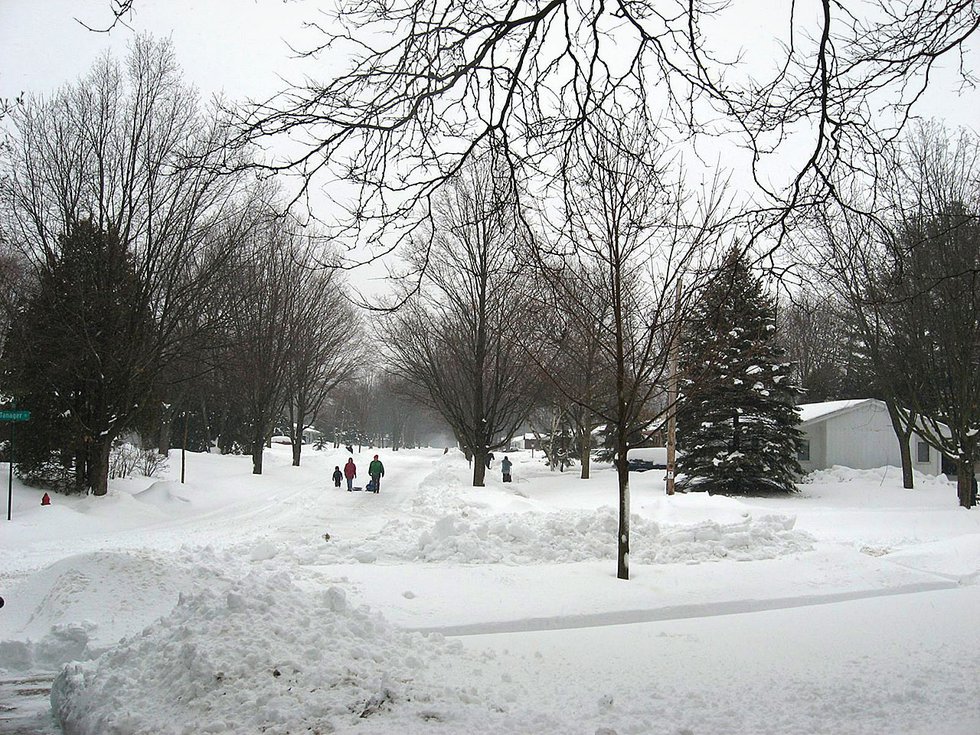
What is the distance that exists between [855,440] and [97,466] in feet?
104

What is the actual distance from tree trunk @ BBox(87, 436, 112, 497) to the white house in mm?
28757

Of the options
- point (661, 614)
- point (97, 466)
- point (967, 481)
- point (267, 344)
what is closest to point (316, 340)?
point (267, 344)

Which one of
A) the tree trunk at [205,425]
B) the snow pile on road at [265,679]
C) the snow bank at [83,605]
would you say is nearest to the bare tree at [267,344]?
the tree trunk at [205,425]

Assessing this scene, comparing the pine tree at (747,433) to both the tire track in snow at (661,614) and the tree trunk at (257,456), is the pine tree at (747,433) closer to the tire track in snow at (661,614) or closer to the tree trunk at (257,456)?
the tree trunk at (257,456)

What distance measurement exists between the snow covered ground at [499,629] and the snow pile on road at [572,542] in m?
0.04

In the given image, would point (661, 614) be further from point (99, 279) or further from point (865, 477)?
point (865, 477)

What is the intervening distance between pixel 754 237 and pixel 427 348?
23.1m

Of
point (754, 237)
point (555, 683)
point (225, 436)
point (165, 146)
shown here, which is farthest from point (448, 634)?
point (225, 436)

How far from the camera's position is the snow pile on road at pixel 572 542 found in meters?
11.7

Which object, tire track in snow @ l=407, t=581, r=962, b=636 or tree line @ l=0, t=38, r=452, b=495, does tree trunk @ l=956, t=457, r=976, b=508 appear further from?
tree line @ l=0, t=38, r=452, b=495

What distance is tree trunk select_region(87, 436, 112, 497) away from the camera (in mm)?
19469

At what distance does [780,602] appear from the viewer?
31.5 ft

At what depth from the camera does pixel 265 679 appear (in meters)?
5.21

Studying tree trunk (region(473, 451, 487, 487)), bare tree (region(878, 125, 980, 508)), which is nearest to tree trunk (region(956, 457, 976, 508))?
bare tree (region(878, 125, 980, 508))
